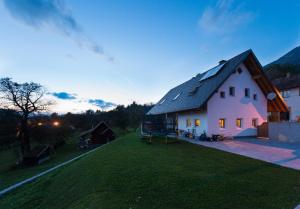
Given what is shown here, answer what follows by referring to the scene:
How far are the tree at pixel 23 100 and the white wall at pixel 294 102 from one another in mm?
32492

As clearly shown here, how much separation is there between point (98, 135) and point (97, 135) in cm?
16

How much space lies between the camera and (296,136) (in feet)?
40.4

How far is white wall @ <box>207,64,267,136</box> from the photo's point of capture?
14.6m

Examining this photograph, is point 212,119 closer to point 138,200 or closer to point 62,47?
point 138,200

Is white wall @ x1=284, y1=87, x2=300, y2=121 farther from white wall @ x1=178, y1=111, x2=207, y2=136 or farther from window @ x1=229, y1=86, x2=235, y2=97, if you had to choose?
white wall @ x1=178, y1=111, x2=207, y2=136

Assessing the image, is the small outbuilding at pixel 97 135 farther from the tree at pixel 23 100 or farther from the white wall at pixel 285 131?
the white wall at pixel 285 131

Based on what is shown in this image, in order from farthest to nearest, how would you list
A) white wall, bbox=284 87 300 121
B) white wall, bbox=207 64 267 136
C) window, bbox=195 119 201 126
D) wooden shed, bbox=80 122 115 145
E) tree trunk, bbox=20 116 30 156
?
wooden shed, bbox=80 122 115 145 < white wall, bbox=284 87 300 121 < tree trunk, bbox=20 116 30 156 < window, bbox=195 119 201 126 < white wall, bbox=207 64 267 136

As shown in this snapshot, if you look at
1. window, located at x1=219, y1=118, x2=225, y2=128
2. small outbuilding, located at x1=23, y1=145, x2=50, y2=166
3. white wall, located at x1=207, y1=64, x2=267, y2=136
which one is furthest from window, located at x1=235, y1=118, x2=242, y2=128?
small outbuilding, located at x1=23, y1=145, x2=50, y2=166

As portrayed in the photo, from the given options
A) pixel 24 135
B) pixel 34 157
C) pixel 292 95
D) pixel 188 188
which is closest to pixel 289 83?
pixel 292 95

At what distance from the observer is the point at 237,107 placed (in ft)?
50.4

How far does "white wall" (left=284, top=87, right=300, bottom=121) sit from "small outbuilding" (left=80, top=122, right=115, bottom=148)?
87.1 ft

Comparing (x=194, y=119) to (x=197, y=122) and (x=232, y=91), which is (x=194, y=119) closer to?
(x=197, y=122)

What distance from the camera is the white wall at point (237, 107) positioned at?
14578 mm

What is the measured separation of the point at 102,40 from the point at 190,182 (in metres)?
15.5
